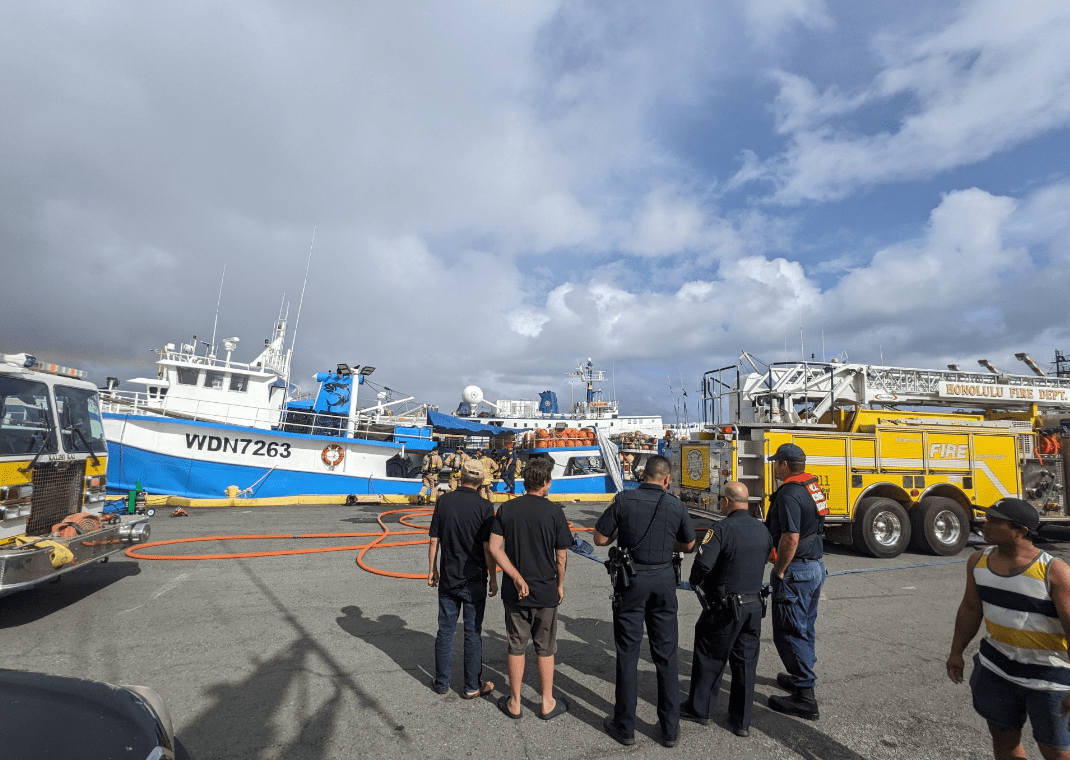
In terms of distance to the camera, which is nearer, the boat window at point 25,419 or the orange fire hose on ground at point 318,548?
the boat window at point 25,419

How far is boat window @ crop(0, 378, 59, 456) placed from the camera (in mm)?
5334

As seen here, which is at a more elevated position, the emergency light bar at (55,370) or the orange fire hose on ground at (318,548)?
the emergency light bar at (55,370)

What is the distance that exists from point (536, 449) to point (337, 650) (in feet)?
46.2

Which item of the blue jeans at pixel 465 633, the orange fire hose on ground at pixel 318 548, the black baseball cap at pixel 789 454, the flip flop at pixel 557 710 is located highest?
the black baseball cap at pixel 789 454

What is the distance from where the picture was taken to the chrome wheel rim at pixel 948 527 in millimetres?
9492

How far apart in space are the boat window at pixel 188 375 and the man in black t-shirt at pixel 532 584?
15.9 metres

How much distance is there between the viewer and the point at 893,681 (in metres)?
4.44

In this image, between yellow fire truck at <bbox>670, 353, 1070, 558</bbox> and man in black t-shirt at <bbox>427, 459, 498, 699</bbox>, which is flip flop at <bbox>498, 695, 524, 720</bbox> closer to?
man in black t-shirt at <bbox>427, 459, 498, 699</bbox>

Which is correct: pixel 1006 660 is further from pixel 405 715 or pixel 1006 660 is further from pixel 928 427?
pixel 928 427

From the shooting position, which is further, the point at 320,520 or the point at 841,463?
the point at 320,520

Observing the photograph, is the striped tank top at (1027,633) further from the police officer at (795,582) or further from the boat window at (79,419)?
the boat window at (79,419)

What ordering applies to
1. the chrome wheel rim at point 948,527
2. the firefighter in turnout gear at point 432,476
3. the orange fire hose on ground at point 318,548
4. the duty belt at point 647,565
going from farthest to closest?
1. the firefighter in turnout gear at point 432,476
2. the chrome wheel rim at point 948,527
3. the orange fire hose on ground at point 318,548
4. the duty belt at point 647,565

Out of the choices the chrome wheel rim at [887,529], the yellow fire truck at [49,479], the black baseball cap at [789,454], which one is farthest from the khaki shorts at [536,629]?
the chrome wheel rim at [887,529]

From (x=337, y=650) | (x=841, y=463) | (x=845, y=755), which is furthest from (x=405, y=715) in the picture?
(x=841, y=463)
